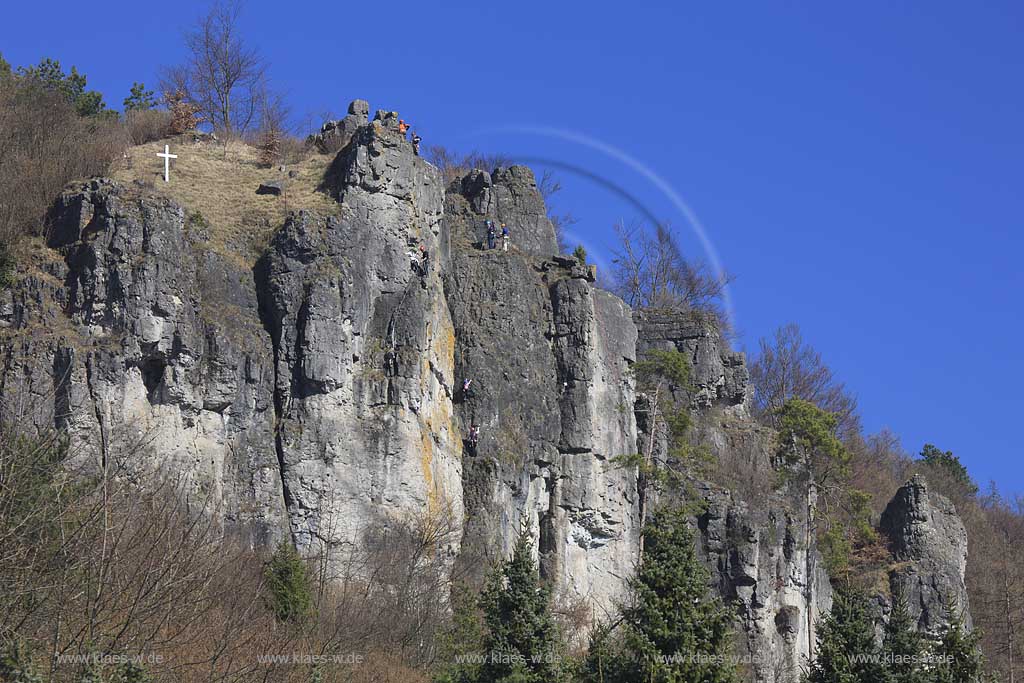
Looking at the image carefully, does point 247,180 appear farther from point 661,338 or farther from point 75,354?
point 661,338

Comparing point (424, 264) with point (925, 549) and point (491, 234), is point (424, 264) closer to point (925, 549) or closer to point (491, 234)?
point (491, 234)

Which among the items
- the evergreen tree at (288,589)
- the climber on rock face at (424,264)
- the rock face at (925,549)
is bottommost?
the evergreen tree at (288,589)

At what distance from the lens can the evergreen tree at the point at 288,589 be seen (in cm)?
3244

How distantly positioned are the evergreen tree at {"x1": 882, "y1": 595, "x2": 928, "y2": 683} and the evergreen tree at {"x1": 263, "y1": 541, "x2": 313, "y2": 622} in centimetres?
1107

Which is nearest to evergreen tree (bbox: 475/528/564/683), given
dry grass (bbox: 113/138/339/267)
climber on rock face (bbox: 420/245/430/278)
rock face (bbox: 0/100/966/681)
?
rock face (bbox: 0/100/966/681)

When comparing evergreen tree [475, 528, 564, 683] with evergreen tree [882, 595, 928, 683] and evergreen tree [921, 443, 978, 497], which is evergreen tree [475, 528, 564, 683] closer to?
evergreen tree [882, 595, 928, 683]

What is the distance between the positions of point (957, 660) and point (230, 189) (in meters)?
21.8

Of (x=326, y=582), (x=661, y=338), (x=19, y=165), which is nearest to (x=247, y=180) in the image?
(x=19, y=165)

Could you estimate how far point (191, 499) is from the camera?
1419 inches

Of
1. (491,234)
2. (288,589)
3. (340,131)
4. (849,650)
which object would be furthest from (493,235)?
(849,650)

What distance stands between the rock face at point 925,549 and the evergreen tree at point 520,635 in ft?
85.9

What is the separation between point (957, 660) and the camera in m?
31.9

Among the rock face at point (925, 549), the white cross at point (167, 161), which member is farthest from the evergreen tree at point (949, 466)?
the white cross at point (167, 161)

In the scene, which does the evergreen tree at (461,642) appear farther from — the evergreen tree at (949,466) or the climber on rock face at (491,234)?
the evergreen tree at (949,466)
